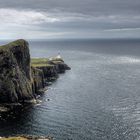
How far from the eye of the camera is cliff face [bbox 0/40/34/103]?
16175 centimetres

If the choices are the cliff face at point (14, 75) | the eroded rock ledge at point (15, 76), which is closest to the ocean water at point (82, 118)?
the eroded rock ledge at point (15, 76)

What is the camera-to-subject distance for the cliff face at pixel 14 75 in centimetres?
16175

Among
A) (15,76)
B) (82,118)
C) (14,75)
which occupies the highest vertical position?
(14,75)

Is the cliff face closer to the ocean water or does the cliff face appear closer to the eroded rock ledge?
the eroded rock ledge

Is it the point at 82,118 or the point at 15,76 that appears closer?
the point at 82,118

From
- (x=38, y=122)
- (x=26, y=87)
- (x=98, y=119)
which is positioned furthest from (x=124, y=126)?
(x=26, y=87)

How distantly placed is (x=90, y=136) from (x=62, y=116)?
91.5ft

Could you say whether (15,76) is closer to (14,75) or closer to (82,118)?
(14,75)

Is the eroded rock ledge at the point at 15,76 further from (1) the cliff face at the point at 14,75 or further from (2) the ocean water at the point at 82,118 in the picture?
(2) the ocean water at the point at 82,118

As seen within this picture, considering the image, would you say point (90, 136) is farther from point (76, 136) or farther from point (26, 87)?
→ point (26, 87)

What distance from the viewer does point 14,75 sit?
167250mm

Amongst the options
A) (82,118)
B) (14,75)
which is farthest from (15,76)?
(82,118)

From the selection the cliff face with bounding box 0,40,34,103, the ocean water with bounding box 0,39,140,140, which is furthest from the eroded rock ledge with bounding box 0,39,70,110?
the ocean water with bounding box 0,39,140,140

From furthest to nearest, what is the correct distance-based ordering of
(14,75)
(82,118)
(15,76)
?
(15,76)
(14,75)
(82,118)
